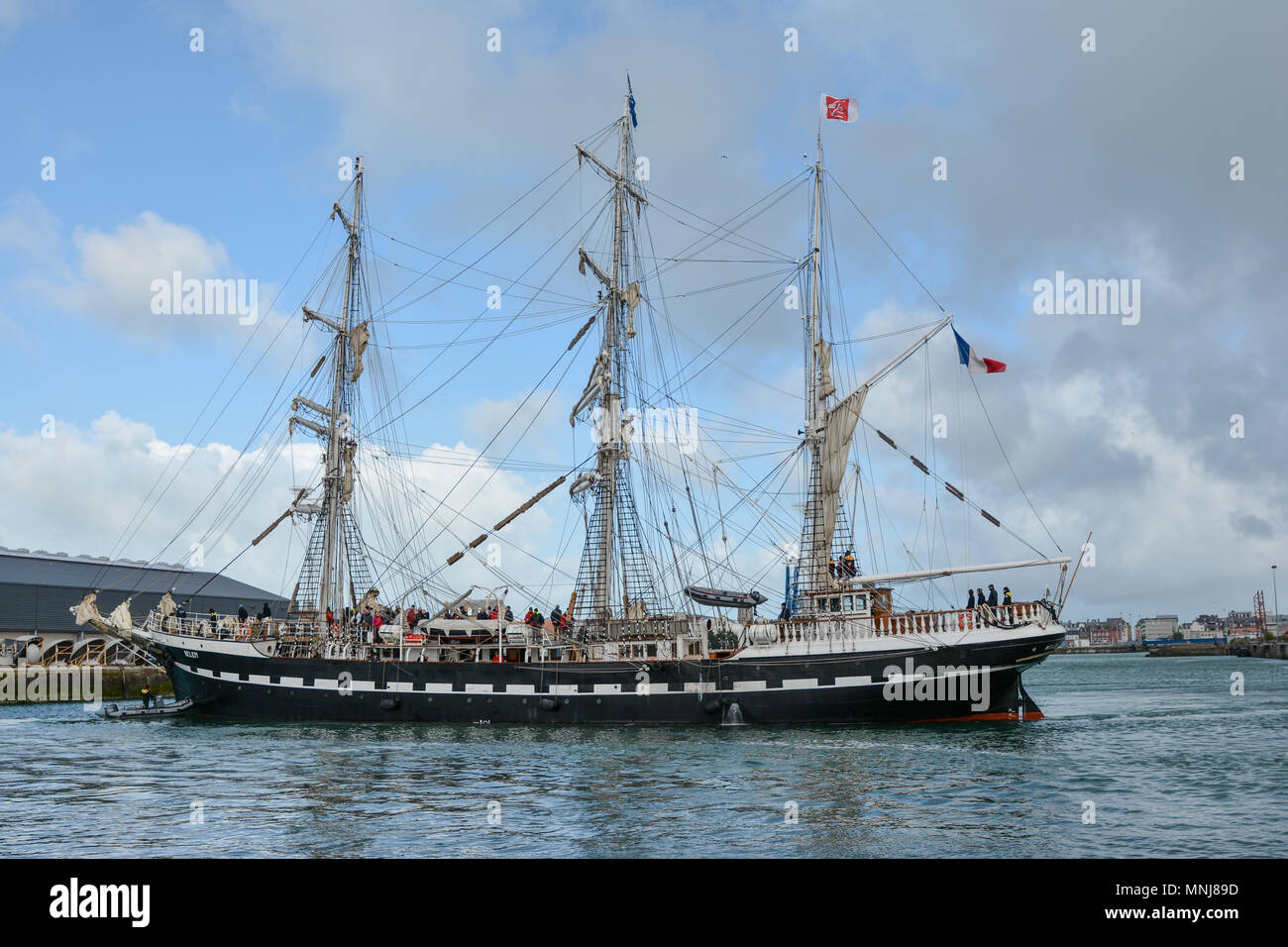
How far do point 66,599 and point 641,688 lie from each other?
6352 centimetres

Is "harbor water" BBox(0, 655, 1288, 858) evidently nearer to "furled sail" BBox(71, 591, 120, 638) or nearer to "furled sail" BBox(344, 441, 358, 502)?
"furled sail" BBox(71, 591, 120, 638)

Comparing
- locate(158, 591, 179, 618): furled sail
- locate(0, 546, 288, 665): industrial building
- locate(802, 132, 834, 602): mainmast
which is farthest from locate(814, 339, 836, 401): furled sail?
locate(0, 546, 288, 665): industrial building

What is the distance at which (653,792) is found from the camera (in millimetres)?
25422

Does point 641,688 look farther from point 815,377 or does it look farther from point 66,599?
point 66,599

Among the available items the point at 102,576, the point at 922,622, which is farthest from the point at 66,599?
the point at 922,622

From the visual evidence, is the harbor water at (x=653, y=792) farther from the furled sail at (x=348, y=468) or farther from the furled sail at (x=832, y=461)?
the furled sail at (x=348, y=468)

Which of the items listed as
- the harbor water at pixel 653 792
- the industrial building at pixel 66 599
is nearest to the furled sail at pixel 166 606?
the harbor water at pixel 653 792

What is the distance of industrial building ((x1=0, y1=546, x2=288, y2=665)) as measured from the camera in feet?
265

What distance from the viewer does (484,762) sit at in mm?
32219

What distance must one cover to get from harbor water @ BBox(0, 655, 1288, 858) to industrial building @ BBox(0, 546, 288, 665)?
144 feet

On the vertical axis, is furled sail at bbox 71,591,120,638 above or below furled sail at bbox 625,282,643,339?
below
